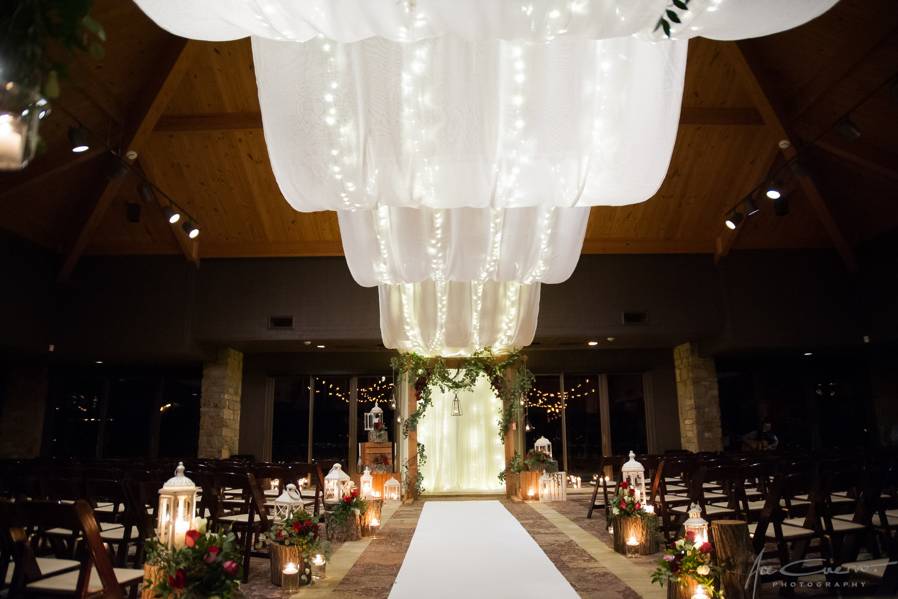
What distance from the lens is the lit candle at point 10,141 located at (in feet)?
4.39

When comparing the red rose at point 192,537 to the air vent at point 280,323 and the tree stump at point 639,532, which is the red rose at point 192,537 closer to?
the tree stump at point 639,532

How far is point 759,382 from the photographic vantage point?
12.9 metres

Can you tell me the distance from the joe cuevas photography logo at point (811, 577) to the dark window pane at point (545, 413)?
8.78 metres

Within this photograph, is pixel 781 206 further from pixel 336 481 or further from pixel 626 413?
pixel 336 481

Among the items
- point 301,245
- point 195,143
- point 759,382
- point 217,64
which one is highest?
point 217,64

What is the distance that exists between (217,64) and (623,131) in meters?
7.47

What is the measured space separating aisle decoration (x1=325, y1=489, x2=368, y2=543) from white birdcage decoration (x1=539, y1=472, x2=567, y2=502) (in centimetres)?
433

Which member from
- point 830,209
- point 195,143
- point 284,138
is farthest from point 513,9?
point 830,209

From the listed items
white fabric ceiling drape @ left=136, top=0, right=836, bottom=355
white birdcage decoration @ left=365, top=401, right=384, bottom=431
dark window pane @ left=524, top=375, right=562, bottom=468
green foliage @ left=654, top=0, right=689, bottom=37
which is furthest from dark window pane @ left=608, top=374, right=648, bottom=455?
green foliage @ left=654, top=0, right=689, bottom=37

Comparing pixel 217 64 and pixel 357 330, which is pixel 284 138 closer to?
pixel 217 64

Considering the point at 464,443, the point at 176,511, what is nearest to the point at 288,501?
the point at 176,511

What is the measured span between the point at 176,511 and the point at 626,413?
11066 millimetres

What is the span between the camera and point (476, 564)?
463cm

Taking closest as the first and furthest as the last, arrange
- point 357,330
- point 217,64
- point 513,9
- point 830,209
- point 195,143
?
point 513,9, point 217,64, point 195,143, point 830,209, point 357,330
